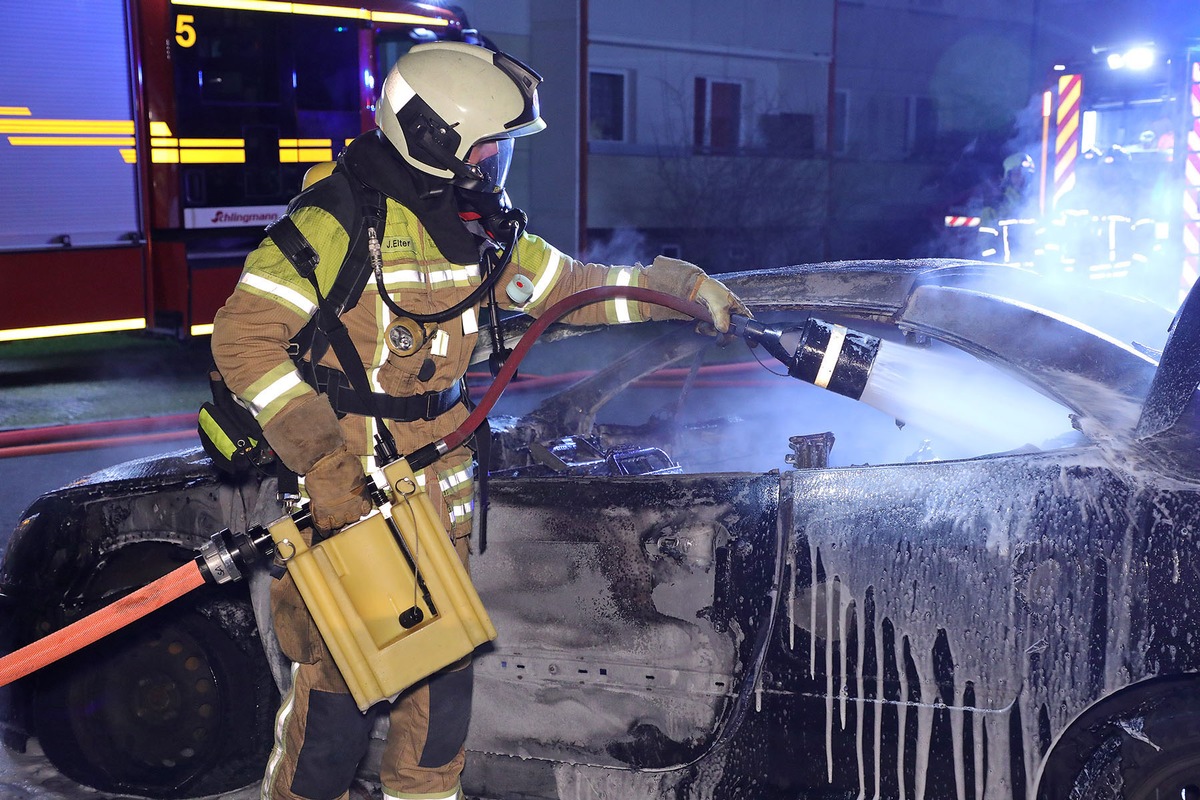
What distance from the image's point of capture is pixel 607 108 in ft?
50.4

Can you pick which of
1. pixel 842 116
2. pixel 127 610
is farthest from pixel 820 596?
pixel 842 116

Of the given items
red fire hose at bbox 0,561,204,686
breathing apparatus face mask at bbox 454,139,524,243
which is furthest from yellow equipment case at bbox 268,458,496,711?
breathing apparatus face mask at bbox 454,139,524,243

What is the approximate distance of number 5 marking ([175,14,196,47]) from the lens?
8898 mm

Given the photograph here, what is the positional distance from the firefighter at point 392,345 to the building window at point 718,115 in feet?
45.3

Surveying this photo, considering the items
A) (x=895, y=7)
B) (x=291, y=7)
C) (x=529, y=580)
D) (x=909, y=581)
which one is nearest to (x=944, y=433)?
(x=909, y=581)

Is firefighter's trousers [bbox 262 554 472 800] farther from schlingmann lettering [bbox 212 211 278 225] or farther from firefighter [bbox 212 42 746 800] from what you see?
schlingmann lettering [bbox 212 211 278 225]

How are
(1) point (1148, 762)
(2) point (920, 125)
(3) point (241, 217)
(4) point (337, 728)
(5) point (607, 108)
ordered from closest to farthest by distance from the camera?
1. (1) point (1148, 762)
2. (4) point (337, 728)
3. (3) point (241, 217)
4. (5) point (607, 108)
5. (2) point (920, 125)

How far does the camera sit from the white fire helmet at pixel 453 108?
2.43 m

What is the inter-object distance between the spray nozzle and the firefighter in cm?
75

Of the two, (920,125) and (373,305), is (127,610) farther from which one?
(920,125)

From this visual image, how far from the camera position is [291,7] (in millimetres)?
9266

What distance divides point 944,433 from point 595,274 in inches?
38.4

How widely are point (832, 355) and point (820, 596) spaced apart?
2.03 ft

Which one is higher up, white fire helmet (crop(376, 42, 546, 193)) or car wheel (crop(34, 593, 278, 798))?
white fire helmet (crop(376, 42, 546, 193))
